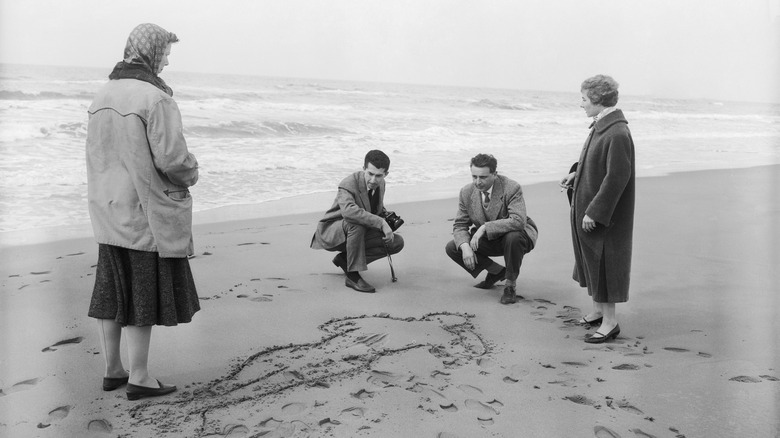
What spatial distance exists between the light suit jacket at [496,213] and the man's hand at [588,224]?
744mm

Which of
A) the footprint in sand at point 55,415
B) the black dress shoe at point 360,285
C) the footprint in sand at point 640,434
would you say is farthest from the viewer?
the black dress shoe at point 360,285

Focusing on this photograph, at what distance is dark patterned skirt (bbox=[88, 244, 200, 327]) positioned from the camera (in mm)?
2723

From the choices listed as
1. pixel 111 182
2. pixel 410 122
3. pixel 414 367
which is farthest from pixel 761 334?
pixel 410 122

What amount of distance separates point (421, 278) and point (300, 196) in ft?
11.7

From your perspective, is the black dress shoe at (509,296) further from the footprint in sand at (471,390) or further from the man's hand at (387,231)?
the footprint in sand at (471,390)

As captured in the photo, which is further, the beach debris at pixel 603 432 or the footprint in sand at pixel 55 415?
the footprint in sand at pixel 55 415

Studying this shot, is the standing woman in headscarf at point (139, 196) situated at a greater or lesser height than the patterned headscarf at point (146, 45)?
lesser

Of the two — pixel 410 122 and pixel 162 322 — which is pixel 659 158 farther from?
pixel 162 322

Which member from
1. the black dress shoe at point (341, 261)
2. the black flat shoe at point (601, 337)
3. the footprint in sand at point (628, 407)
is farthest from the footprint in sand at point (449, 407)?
the black dress shoe at point (341, 261)

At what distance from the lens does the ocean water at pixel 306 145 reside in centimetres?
796

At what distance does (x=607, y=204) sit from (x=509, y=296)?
107cm

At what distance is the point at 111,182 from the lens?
2.66 meters

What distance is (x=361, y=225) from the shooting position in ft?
14.8

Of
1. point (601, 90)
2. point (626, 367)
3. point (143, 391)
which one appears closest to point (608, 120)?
point (601, 90)
